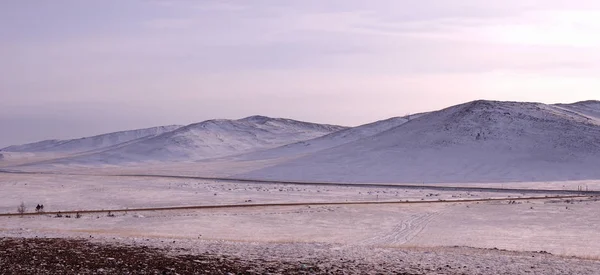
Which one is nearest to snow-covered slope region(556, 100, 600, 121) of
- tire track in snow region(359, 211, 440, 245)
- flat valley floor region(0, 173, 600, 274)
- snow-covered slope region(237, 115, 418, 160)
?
snow-covered slope region(237, 115, 418, 160)

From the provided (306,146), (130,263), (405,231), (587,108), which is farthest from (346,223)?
(587,108)

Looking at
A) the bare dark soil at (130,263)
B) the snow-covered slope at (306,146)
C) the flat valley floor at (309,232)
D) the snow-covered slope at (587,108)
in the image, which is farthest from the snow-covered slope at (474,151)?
the bare dark soil at (130,263)

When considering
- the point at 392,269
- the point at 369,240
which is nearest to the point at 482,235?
the point at 369,240

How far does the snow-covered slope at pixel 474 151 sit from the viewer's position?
100 metres

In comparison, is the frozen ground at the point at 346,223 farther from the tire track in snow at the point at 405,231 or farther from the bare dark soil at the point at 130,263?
the bare dark soil at the point at 130,263

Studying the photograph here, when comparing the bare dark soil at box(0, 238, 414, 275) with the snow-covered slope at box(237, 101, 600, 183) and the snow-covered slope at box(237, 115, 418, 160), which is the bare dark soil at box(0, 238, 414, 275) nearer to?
the snow-covered slope at box(237, 101, 600, 183)

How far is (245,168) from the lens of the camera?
11862cm

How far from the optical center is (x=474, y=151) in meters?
117

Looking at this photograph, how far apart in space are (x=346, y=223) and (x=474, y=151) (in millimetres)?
84460

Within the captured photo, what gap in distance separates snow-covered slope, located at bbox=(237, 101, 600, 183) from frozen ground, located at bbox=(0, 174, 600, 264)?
1836 inches

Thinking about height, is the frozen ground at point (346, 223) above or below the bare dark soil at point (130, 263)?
below

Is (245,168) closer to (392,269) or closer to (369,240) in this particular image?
(369,240)

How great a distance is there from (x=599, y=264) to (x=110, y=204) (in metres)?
39.6

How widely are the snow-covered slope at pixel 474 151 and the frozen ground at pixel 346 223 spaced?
46637 millimetres
